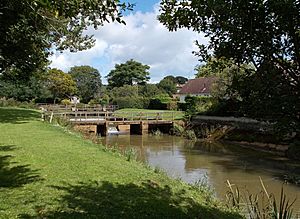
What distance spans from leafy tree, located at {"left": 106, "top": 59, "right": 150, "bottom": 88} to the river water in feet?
235

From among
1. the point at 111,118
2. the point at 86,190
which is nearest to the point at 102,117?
the point at 111,118

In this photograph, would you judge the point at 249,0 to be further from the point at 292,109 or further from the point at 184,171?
the point at 184,171

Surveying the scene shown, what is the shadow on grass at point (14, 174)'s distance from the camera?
29.0ft

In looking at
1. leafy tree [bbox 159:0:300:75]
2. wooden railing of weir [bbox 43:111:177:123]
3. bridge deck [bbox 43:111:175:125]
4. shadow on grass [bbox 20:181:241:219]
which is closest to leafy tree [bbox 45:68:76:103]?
wooden railing of weir [bbox 43:111:177:123]

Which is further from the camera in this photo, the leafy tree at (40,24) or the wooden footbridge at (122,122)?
the wooden footbridge at (122,122)

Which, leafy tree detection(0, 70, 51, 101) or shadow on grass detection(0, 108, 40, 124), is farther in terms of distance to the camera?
leafy tree detection(0, 70, 51, 101)

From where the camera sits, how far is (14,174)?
989cm

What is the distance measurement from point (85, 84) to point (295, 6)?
93.3 meters

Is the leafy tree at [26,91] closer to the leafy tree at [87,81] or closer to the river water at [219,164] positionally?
the leafy tree at [87,81]

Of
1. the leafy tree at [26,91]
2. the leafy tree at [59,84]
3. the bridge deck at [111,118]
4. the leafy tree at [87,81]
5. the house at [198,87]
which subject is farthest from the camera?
the leafy tree at [87,81]

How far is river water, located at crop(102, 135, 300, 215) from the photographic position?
15.8 meters

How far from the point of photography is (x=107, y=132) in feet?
126

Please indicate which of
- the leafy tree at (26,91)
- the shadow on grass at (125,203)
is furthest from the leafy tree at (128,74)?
the shadow on grass at (125,203)

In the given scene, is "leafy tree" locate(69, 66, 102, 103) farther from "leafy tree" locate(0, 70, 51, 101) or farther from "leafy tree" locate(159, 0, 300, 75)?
"leafy tree" locate(159, 0, 300, 75)
